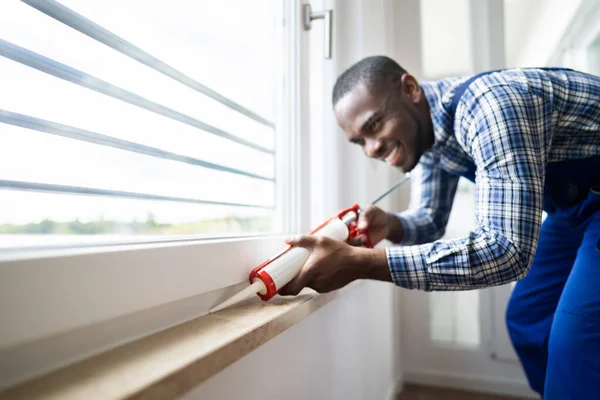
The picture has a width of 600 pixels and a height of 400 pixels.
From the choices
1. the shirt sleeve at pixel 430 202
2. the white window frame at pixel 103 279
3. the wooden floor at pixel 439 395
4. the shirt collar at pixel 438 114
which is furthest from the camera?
the wooden floor at pixel 439 395

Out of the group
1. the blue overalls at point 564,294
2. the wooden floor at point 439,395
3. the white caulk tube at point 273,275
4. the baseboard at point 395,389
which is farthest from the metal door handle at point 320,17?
the wooden floor at point 439,395

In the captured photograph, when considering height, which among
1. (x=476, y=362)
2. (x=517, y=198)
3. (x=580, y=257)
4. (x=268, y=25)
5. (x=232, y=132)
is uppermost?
(x=268, y=25)

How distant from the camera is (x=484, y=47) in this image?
5.16ft

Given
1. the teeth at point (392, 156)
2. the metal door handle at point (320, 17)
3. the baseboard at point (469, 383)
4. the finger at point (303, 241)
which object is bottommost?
the baseboard at point (469, 383)

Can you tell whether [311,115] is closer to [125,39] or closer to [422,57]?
[125,39]

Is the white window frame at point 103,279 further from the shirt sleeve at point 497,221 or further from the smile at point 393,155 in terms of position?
the smile at point 393,155

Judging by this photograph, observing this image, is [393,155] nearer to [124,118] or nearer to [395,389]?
[124,118]

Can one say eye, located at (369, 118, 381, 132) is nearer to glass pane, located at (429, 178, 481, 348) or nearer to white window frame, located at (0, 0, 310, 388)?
white window frame, located at (0, 0, 310, 388)

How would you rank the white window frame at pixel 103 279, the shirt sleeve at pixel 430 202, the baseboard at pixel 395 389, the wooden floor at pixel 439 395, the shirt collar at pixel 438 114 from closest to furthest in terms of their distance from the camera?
the white window frame at pixel 103 279 < the shirt collar at pixel 438 114 < the shirt sleeve at pixel 430 202 < the baseboard at pixel 395 389 < the wooden floor at pixel 439 395

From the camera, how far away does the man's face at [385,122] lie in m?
0.89

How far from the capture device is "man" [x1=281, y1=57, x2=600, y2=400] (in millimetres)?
621

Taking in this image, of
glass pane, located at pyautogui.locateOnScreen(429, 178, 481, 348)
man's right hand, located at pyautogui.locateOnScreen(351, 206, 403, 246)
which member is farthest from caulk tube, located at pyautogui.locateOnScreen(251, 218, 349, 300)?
glass pane, located at pyautogui.locateOnScreen(429, 178, 481, 348)

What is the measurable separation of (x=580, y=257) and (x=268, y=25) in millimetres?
815

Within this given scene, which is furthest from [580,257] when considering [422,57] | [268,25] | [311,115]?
[422,57]
